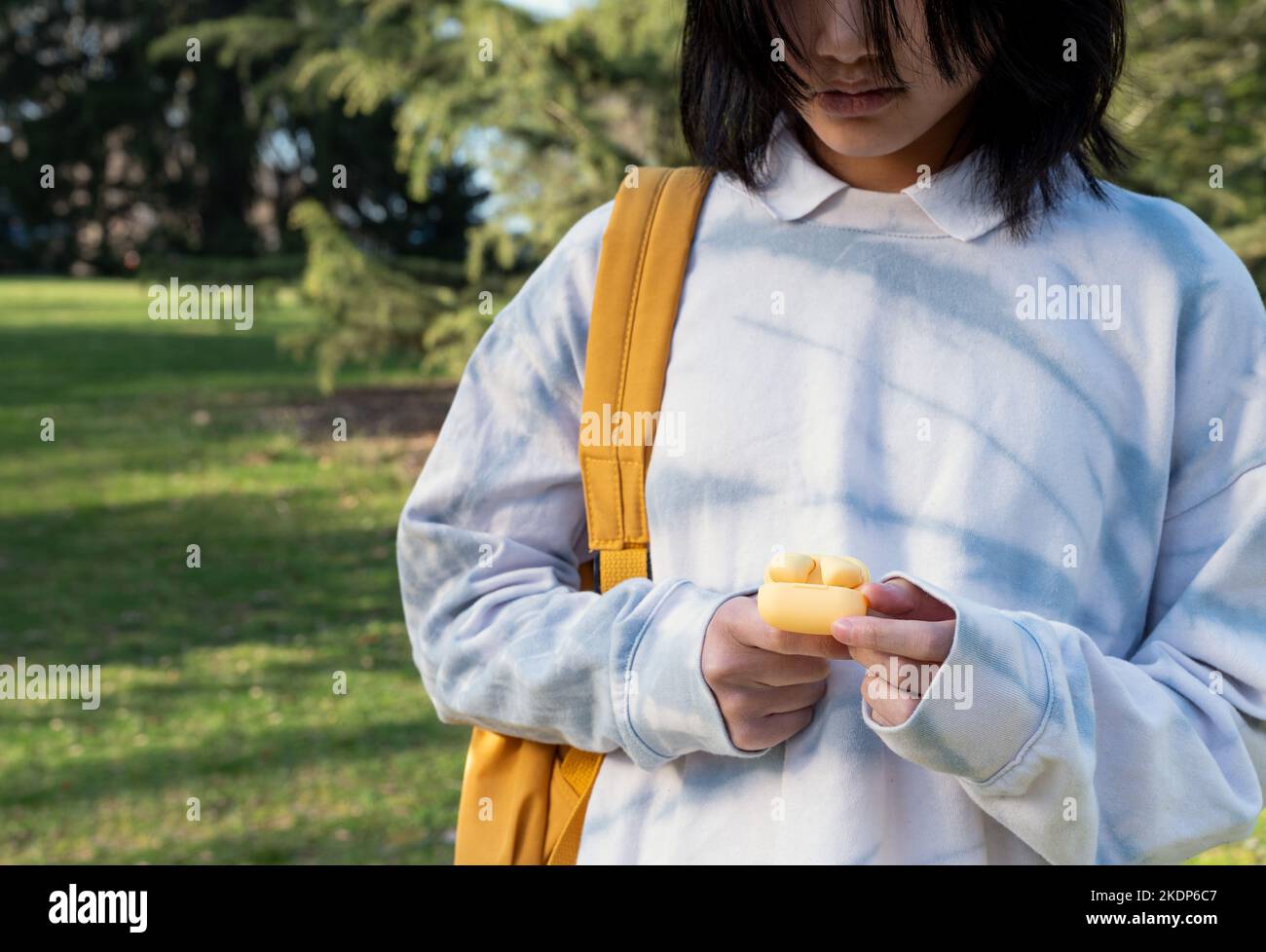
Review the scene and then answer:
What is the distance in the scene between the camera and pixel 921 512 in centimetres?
135

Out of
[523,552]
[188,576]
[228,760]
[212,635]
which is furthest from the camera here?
[188,576]

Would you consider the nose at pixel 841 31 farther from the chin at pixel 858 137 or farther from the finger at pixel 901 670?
the finger at pixel 901 670

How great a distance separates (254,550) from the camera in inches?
347

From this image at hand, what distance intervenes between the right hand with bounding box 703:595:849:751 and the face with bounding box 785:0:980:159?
47 centimetres

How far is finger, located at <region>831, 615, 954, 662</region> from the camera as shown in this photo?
114 cm

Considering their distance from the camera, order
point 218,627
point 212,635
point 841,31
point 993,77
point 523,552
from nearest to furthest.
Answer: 1. point 841,31
2. point 993,77
3. point 523,552
4. point 212,635
5. point 218,627

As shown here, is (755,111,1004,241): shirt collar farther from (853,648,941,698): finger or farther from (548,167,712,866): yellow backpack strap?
(853,648,941,698): finger

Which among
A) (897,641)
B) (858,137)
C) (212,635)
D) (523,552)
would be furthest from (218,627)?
(897,641)

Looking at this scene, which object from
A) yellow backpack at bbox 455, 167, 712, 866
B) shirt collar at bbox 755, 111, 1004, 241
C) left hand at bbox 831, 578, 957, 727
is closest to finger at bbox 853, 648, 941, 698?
left hand at bbox 831, 578, 957, 727

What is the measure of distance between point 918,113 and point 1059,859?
28.3 inches

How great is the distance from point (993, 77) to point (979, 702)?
62 cm

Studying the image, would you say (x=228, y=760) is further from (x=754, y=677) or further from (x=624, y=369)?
(x=754, y=677)

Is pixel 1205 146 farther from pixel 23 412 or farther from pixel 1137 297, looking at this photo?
pixel 23 412

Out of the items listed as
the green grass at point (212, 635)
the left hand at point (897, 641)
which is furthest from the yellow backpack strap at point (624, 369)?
the green grass at point (212, 635)
